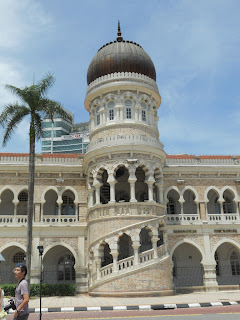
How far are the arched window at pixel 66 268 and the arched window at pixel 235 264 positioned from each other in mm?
12040

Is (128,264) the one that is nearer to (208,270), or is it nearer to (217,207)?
(208,270)

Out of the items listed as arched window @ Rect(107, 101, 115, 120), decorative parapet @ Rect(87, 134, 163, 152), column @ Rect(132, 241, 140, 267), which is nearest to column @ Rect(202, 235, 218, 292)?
column @ Rect(132, 241, 140, 267)

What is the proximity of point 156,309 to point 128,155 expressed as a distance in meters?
9.94

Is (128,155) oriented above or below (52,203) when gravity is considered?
above

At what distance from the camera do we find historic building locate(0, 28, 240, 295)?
21.4 metres

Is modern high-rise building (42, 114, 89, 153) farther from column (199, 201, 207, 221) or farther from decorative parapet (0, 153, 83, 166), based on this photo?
column (199, 201, 207, 221)

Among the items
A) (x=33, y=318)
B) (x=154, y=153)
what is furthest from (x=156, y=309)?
(x=154, y=153)

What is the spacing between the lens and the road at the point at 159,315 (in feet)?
38.0

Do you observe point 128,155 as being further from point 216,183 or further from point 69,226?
point 216,183

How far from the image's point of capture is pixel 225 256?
2591 centimetres

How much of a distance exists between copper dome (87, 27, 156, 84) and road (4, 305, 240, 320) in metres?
16.3

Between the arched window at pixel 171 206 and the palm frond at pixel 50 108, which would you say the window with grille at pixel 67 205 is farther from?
the palm frond at pixel 50 108

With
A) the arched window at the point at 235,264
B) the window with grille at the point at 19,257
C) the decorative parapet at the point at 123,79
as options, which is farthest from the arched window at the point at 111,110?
the arched window at the point at 235,264

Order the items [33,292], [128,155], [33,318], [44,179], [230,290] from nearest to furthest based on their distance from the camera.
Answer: [33,318], [33,292], [128,155], [230,290], [44,179]
